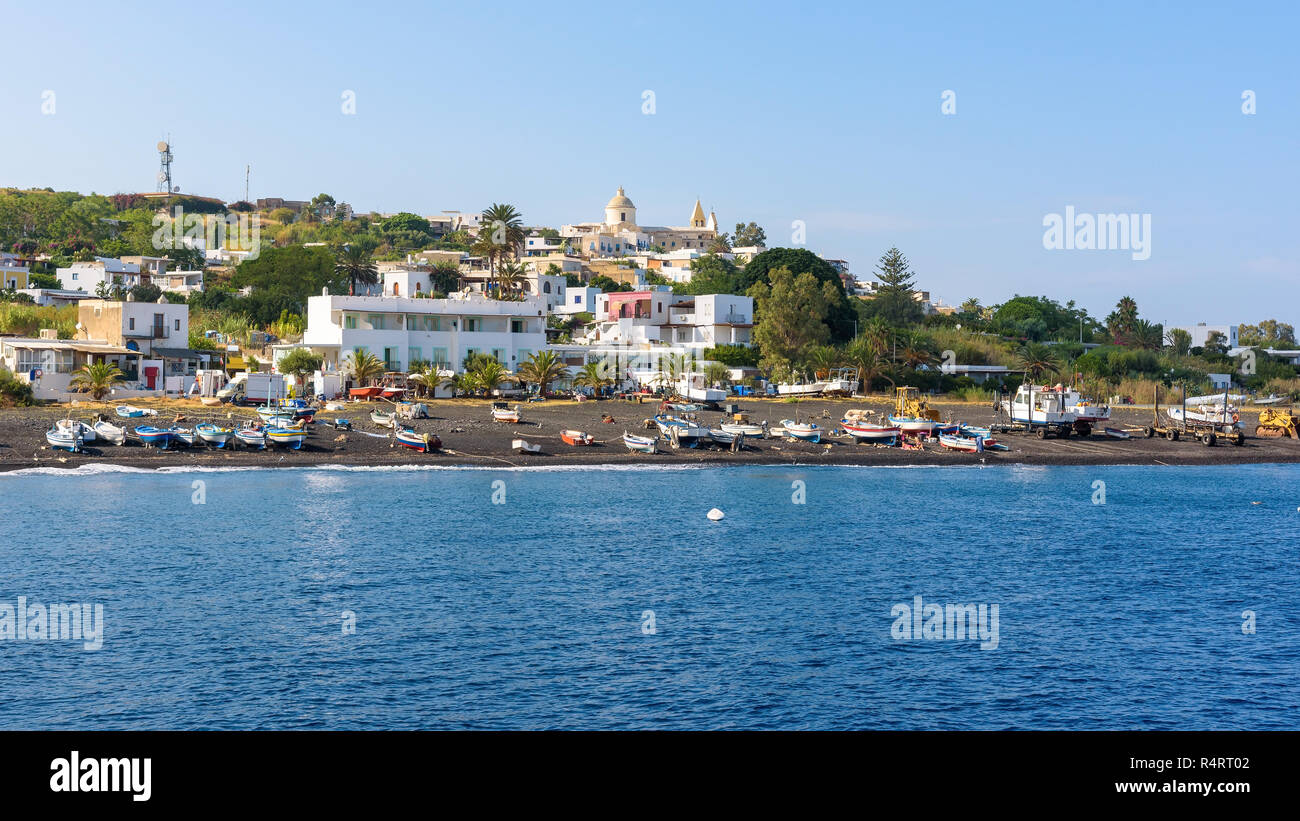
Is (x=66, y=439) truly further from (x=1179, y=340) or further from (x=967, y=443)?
(x=1179, y=340)

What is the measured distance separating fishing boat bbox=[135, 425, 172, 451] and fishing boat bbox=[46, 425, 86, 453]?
9.67 ft

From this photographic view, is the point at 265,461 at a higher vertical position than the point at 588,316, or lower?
lower

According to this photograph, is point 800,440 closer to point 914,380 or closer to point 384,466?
point 384,466

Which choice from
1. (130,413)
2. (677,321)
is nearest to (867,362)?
(677,321)

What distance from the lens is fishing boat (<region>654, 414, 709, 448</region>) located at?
69.6 m

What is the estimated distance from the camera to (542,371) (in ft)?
276

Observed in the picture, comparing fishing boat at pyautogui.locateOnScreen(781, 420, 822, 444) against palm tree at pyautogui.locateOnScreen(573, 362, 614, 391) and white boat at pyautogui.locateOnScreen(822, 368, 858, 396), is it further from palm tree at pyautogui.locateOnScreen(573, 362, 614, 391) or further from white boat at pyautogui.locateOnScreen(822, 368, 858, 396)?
white boat at pyautogui.locateOnScreen(822, 368, 858, 396)

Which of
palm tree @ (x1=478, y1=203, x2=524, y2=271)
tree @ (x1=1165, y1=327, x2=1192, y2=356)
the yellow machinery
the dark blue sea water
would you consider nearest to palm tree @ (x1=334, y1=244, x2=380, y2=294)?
palm tree @ (x1=478, y1=203, x2=524, y2=271)

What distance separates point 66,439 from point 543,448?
990 inches

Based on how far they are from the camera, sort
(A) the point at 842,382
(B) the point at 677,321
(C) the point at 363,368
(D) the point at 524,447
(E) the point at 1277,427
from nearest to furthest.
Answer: (D) the point at 524,447 → (C) the point at 363,368 → (E) the point at 1277,427 → (A) the point at 842,382 → (B) the point at 677,321

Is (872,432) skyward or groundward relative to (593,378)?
groundward

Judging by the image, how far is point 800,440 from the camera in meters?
71.6
